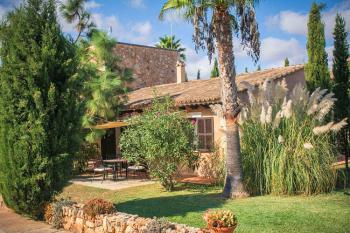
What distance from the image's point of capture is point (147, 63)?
85.3 feet

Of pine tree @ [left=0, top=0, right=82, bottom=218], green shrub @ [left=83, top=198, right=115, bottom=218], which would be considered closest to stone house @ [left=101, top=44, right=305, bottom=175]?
pine tree @ [left=0, top=0, right=82, bottom=218]

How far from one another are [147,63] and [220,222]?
2138cm

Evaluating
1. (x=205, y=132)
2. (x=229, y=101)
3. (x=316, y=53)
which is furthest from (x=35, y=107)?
(x=316, y=53)

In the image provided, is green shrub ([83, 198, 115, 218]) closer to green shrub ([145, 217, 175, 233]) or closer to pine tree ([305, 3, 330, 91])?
green shrub ([145, 217, 175, 233])

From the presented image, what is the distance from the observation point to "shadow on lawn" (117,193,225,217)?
27.9 feet

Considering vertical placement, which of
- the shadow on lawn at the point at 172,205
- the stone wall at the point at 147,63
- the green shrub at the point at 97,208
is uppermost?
the stone wall at the point at 147,63

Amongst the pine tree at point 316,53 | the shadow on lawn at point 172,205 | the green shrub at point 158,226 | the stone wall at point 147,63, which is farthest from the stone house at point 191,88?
the green shrub at point 158,226

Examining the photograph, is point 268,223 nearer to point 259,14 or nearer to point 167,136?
point 167,136

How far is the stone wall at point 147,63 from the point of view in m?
24.6

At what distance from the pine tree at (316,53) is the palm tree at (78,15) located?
1032 centimetres

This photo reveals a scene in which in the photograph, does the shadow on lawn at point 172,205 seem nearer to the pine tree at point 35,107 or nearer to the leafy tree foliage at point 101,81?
the pine tree at point 35,107

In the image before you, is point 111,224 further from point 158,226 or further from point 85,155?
point 85,155

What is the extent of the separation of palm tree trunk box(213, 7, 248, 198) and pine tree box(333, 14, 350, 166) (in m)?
5.28

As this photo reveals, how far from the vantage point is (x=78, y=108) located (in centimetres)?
886
